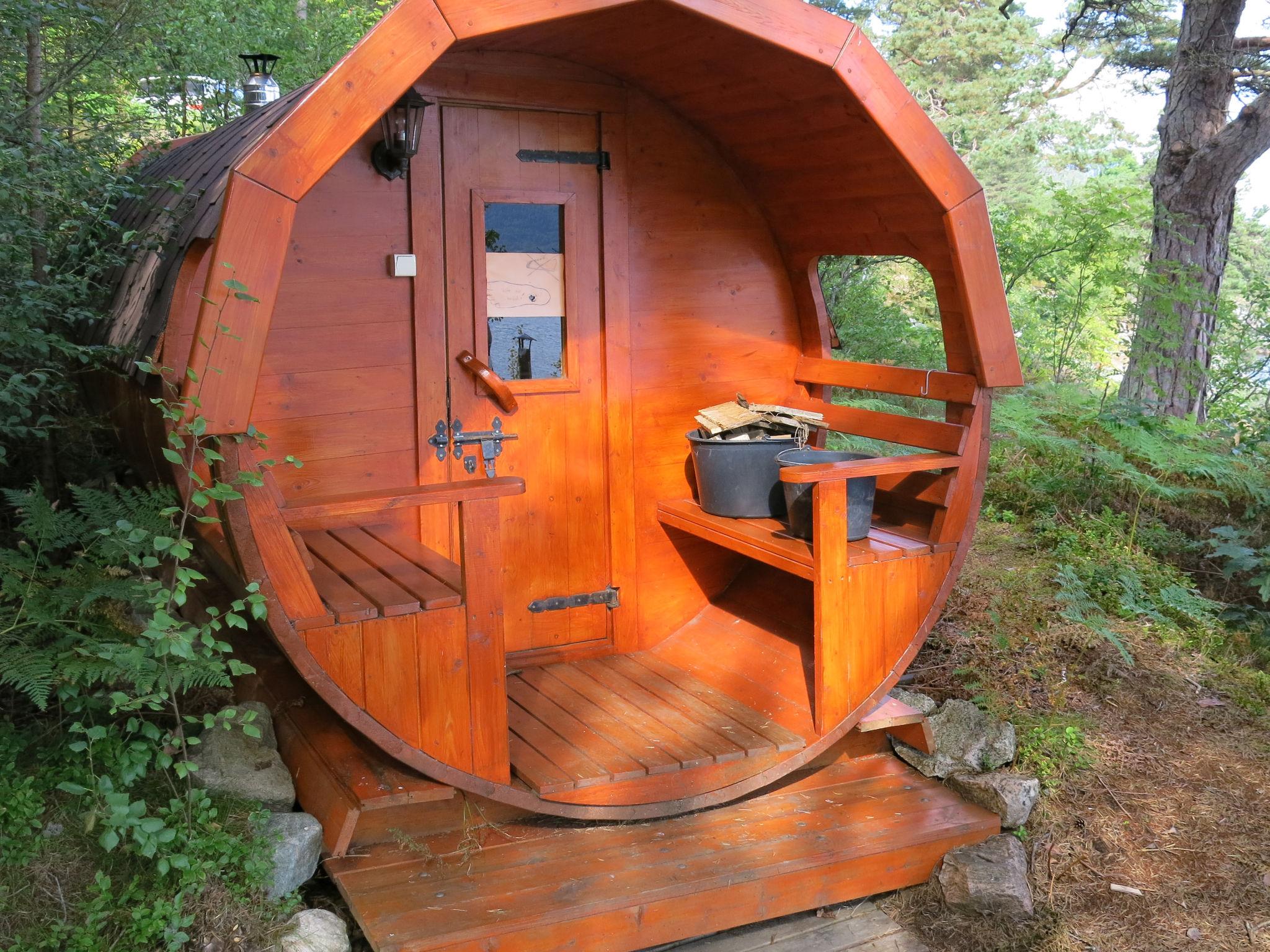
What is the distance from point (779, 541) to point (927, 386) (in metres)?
0.94

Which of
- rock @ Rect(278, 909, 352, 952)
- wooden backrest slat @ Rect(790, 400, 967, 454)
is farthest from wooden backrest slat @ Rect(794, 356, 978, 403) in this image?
rock @ Rect(278, 909, 352, 952)

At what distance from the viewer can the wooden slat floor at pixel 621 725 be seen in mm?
4211

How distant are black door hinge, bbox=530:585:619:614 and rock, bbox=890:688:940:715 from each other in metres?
1.35

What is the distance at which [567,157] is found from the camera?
4980 mm

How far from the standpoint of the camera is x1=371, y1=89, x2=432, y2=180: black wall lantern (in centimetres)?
433

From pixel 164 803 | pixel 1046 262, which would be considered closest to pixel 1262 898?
pixel 164 803

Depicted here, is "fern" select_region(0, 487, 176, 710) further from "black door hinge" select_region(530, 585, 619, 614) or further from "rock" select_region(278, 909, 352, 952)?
"black door hinge" select_region(530, 585, 619, 614)

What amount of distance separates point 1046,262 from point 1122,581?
166 inches

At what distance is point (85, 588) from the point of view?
373cm

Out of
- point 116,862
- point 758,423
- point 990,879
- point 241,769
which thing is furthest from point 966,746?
point 116,862

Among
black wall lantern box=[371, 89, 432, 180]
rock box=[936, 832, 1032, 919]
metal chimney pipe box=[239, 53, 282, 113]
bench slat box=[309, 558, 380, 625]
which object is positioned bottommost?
rock box=[936, 832, 1032, 919]

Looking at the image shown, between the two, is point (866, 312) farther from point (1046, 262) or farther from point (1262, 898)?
point (1262, 898)

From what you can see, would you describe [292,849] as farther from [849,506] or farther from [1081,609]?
[1081,609]

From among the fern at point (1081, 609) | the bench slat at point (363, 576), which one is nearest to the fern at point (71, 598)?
the bench slat at point (363, 576)
